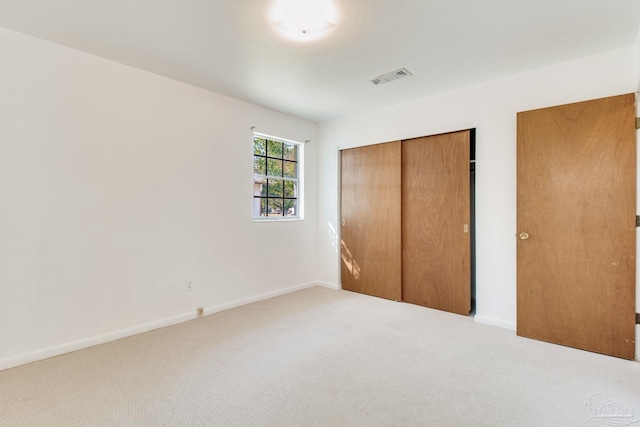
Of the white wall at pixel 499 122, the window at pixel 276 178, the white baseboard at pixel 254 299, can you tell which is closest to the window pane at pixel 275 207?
the window at pixel 276 178

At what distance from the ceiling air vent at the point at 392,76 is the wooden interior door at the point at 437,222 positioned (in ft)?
A: 3.11

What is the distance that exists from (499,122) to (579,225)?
1231 millimetres

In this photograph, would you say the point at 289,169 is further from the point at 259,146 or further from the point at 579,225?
the point at 579,225

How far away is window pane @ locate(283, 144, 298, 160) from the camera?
15.1ft

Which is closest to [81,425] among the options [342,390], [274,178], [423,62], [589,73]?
[342,390]

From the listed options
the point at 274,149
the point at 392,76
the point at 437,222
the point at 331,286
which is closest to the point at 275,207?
the point at 274,149

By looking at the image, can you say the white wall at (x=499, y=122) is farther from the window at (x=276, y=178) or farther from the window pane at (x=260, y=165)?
the window pane at (x=260, y=165)

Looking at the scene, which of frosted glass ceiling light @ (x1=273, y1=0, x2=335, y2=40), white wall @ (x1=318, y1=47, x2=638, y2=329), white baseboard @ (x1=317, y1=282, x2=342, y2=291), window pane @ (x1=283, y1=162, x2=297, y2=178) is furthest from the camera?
white baseboard @ (x1=317, y1=282, x2=342, y2=291)

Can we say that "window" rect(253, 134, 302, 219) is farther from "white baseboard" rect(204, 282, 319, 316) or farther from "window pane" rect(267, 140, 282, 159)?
"white baseboard" rect(204, 282, 319, 316)

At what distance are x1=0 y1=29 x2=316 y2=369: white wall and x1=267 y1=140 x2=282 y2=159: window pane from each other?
1.38 feet

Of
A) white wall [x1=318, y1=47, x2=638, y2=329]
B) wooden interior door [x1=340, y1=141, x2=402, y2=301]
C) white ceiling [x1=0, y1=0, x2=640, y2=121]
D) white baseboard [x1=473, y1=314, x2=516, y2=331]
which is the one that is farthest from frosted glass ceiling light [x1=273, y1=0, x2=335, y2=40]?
white baseboard [x1=473, y1=314, x2=516, y2=331]

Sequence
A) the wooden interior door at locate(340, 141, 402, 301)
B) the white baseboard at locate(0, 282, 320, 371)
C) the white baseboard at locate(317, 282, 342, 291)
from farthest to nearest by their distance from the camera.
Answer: the white baseboard at locate(317, 282, 342, 291), the wooden interior door at locate(340, 141, 402, 301), the white baseboard at locate(0, 282, 320, 371)

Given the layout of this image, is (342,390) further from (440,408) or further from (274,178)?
(274,178)

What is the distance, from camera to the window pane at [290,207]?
462 cm
